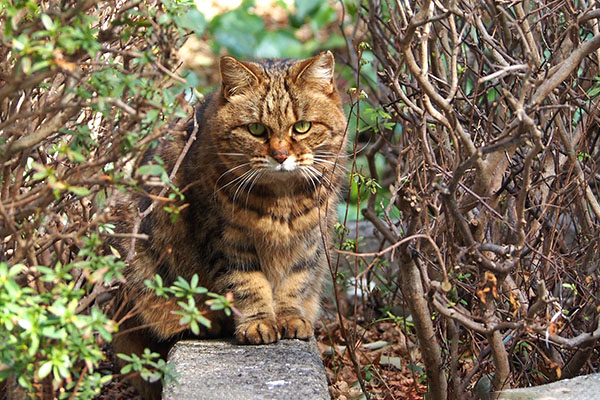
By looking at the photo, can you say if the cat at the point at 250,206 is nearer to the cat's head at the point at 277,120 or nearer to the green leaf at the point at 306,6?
the cat's head at the point at 277,120

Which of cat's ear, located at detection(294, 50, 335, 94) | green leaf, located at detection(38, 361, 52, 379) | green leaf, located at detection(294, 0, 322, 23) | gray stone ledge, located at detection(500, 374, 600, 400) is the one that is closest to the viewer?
green leaf, located at detection(38, 361, 52, 379)

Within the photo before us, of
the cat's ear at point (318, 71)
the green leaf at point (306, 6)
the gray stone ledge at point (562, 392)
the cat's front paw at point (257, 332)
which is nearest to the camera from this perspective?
the gray stone ledge at point (562, 392)

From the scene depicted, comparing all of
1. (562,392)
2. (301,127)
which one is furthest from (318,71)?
(562,392)

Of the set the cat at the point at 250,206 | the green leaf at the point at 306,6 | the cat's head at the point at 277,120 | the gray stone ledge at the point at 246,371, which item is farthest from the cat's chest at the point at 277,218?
the green leaf at the point at 306,6

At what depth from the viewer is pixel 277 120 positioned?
3.31 meters

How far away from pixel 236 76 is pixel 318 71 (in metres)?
0.33

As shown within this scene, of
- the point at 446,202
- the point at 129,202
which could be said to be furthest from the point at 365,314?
the point at 446,202

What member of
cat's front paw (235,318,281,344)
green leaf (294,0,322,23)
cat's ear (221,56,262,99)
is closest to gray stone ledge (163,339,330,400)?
cat's front paw (235,318,281,344)

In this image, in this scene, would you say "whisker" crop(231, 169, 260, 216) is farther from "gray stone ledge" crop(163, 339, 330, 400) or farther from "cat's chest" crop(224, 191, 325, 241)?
"gray stone ledge" crop(163, 339, 330, 400)

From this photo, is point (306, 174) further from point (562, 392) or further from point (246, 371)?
point (562, 392)

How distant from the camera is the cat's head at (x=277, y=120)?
327 cm

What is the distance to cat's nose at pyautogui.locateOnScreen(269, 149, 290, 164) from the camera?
3.21m

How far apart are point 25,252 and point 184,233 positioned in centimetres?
111

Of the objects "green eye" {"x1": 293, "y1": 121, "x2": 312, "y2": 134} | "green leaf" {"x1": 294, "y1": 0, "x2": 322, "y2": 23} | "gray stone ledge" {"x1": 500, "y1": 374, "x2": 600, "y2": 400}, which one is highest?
"green leaf" {"x1": 294, "y1": 0, "x2": 322, "y2": 23}
